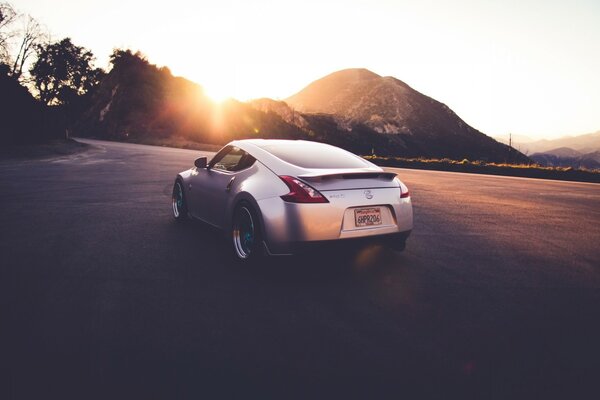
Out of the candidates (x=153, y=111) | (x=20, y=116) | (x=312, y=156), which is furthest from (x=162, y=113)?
(x=312, y=156)

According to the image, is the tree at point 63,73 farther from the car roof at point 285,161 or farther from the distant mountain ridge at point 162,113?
the car roof at point 285,161

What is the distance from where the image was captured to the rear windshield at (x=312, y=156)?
4.66 metres

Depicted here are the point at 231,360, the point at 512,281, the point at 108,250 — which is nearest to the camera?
the point at 231,360

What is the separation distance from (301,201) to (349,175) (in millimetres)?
618

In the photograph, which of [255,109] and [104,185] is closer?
[104,185]

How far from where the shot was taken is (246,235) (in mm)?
4754

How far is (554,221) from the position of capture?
8.08m

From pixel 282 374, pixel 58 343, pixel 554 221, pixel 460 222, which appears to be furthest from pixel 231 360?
pixel 554 221

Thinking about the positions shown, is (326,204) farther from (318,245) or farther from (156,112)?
Answer: (156,112)

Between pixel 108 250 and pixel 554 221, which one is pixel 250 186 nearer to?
pixel 108 250

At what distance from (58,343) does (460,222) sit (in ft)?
21.4

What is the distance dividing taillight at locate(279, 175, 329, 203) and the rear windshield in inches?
16.1

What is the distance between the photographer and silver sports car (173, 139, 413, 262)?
4.04m

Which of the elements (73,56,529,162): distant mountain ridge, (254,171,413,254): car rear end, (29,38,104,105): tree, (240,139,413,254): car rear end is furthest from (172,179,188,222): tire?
(29,38,104,105): tree
